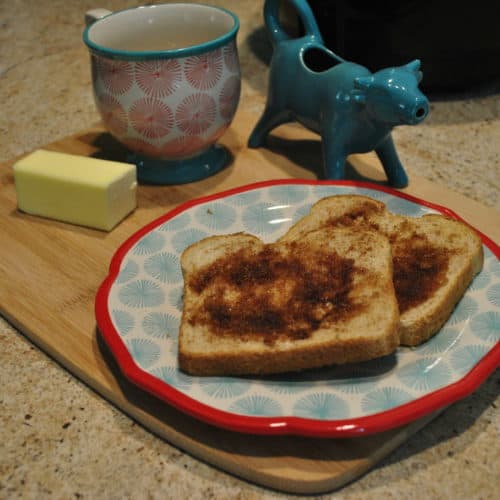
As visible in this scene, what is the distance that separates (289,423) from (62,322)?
352mm

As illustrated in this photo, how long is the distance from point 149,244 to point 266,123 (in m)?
0.39

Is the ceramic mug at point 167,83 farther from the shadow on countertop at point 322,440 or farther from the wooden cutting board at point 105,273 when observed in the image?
→ the shadow on countertop at point 322,440

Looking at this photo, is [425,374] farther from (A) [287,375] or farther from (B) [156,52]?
(B) [156,52]

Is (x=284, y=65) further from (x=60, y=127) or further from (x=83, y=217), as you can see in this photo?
(x=60, y=127)

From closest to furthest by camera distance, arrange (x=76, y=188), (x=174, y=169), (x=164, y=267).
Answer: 1. (x=164, y=267)
2. (x=76, y=188)
3. (x=174, y=169)

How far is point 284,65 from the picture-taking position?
1.15m

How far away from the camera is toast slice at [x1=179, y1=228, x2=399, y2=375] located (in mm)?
738

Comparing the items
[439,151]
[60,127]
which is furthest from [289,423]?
[60,127]

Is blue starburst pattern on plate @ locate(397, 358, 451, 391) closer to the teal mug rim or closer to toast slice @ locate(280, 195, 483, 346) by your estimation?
toast slice @ locate(280, 195, 483, 346)

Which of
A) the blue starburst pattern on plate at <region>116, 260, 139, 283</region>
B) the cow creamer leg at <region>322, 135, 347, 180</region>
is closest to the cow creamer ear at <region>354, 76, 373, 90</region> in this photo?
the cow creamer leg at <region>322, 135, 347, 180</region>

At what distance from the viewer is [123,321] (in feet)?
2.68

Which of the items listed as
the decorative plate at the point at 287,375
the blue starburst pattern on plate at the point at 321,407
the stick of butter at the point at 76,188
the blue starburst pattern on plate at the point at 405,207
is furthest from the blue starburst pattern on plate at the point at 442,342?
the stick of butter at the point at 76,188

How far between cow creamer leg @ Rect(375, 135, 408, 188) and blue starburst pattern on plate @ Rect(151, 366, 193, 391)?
0.55 meters

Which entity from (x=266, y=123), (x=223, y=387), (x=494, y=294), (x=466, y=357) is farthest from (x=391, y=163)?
(x=223, y=387)
